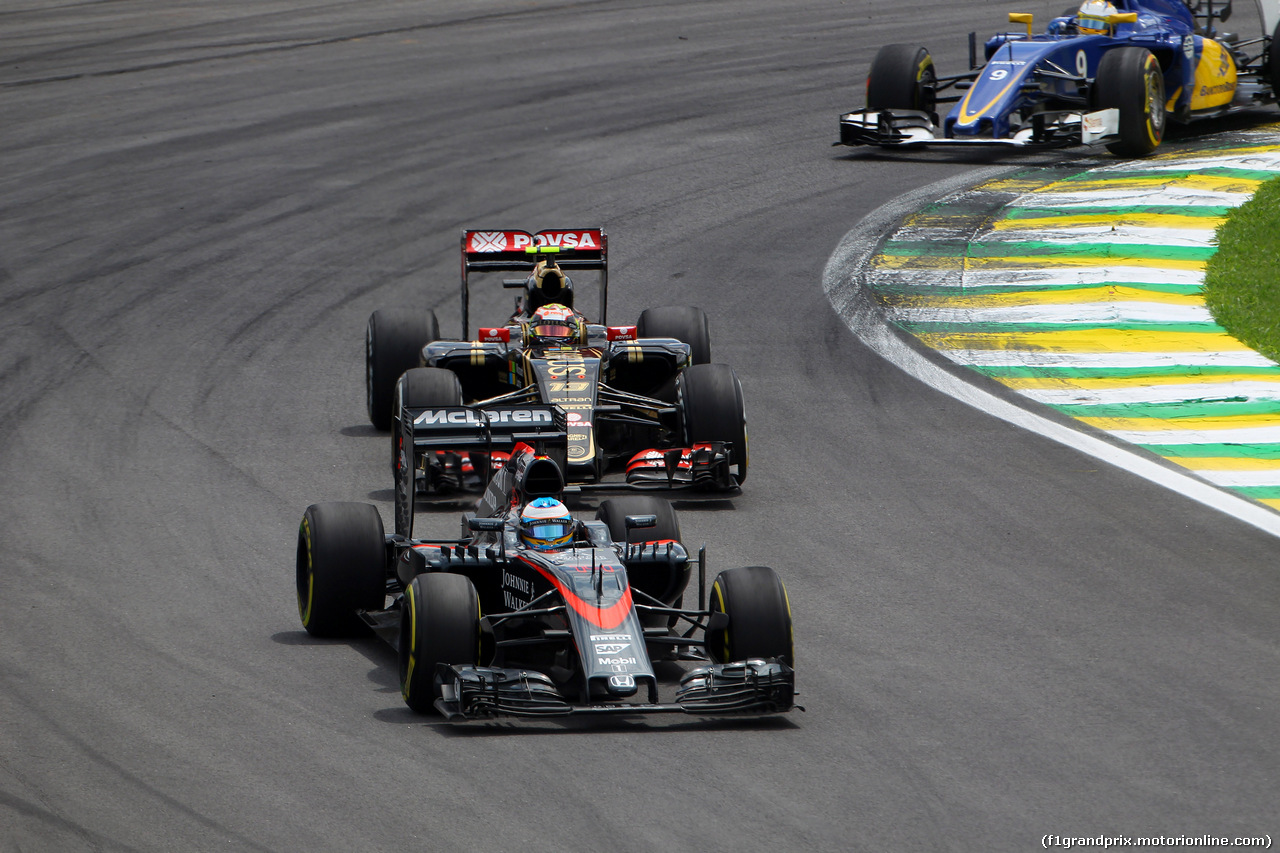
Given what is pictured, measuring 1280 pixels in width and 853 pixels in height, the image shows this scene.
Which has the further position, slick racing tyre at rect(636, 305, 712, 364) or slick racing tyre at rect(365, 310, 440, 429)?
slick racing tyre at rect(636, 305, 712, 364)

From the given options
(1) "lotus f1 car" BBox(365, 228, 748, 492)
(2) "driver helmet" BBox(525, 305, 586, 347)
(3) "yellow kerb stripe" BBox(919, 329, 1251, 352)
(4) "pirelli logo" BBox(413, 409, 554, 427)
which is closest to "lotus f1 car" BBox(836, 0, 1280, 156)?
(3) "yellow kerb stripe" BBox(919, 329, 1251, 352)

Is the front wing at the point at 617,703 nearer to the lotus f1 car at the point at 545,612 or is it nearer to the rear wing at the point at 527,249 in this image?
the lotus f1 car at the point at 545,612

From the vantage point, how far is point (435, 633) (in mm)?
8047

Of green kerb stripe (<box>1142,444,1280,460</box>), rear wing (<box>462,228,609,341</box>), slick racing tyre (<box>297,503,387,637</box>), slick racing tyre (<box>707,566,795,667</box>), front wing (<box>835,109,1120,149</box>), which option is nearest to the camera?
slick racing tyre (<box>707,566,795,667</box>)

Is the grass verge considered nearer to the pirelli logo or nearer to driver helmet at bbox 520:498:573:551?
the pirelli logo

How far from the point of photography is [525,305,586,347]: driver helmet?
13.2 metres

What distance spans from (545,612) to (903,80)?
15711 millimetres

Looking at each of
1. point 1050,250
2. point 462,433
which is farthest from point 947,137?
point 462,433

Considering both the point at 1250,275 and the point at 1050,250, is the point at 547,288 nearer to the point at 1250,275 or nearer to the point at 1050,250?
the point at 1050,250

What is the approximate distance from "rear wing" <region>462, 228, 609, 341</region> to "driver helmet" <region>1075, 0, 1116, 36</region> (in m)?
10.5

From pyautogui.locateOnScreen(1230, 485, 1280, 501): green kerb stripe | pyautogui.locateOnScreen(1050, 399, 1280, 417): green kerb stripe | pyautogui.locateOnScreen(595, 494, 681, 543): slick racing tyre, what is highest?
pyautogui.locateOnScreen(595, 494, 681, 543): slick racing tyre

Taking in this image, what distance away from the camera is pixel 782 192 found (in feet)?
70.8

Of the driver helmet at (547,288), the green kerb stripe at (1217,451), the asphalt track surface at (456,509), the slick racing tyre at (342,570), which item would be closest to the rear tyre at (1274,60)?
the asphalt track surface at (456,509)

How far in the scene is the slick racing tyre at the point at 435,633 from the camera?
8039 millimetres
